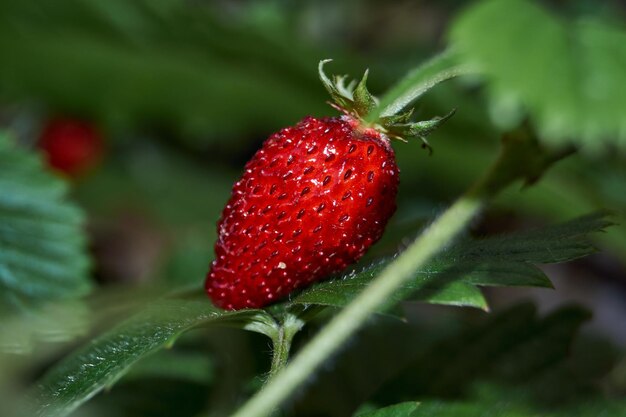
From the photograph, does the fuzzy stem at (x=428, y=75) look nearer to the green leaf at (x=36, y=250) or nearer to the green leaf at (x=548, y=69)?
the green leaf at (x=548, y=69)

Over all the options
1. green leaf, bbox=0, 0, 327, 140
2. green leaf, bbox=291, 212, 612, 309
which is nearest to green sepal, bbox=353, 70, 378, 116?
green leaf, bbox=291, 212, 612, 309

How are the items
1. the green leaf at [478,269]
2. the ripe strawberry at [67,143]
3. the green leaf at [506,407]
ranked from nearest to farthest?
the green leaf at [478,269], the green leaf at [506,407], the ripe strawberry at [67,143]

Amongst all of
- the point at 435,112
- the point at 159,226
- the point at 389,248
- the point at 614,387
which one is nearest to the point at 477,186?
the point at 389,248

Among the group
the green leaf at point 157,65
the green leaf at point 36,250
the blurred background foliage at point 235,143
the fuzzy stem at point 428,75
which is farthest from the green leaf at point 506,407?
the green leaf at point 157,65

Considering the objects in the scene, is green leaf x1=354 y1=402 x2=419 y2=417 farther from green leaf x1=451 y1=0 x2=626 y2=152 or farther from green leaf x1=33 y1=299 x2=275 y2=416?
green leaf x1=451 y1=0 x2=626 y2=152

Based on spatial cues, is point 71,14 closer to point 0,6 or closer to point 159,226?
point 0,6

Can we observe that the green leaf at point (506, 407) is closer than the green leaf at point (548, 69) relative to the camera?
No

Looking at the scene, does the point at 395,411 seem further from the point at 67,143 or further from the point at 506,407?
the point at 67,143
